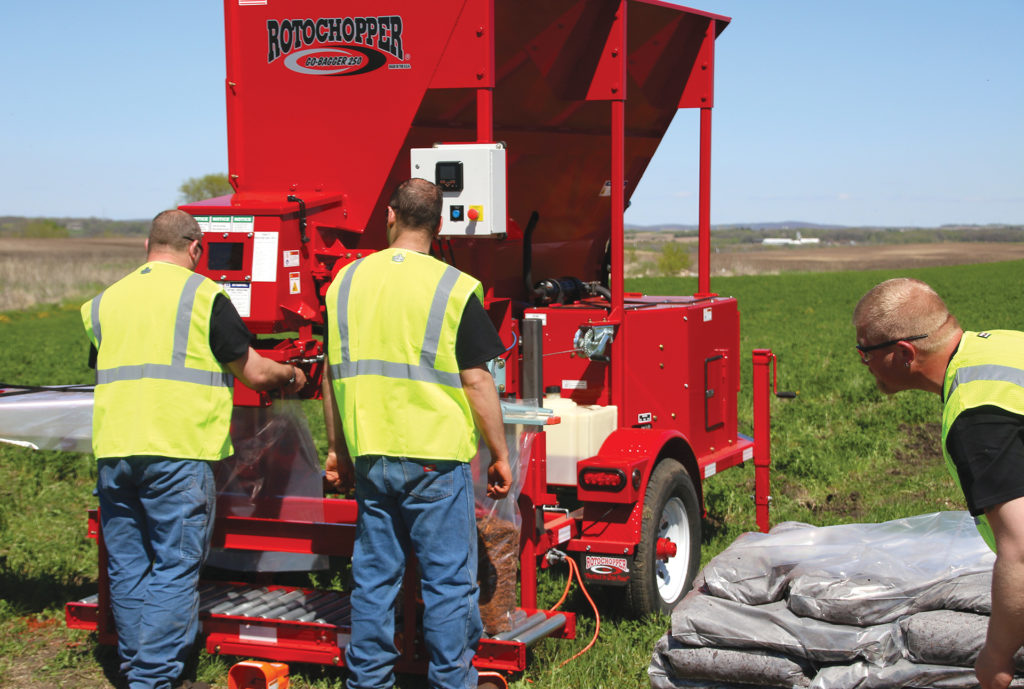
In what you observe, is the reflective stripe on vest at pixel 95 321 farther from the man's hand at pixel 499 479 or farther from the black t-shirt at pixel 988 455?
the black t-shirt at pixel 988 455

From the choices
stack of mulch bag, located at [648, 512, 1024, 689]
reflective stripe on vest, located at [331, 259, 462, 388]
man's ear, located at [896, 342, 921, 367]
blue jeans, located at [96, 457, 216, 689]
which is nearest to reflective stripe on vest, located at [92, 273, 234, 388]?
blue jeans, located at [96, 457, 216, 689]

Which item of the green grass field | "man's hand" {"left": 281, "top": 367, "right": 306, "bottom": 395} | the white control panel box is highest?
the white control panel box

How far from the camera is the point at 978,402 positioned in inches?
111

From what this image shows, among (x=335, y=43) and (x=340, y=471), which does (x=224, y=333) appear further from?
(x=335, y=43)

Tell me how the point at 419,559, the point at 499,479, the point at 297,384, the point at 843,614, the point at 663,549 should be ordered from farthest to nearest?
the point at 663,549
the point at 297,384
the point at 499,479
the point at 419,559
the point at 843,614

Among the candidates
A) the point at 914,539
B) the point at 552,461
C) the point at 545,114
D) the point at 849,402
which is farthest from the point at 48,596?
the point at 849,402

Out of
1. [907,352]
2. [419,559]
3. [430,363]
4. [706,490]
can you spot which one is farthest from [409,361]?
[706,490]

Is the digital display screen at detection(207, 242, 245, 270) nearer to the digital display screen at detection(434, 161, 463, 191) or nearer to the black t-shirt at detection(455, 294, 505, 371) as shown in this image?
the digital display screen at detection(434, 161, 463, 191)

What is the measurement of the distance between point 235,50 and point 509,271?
6.96 ft

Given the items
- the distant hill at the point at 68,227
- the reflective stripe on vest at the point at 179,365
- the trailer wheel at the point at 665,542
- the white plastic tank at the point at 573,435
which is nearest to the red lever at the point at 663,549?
the trailer wheel at the point at 665,542

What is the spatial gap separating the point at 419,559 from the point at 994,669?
86.7 inches

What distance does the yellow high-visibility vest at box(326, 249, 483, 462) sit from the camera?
4180 millimetres

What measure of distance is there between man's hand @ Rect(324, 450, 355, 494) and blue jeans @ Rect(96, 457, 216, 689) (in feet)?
1.81

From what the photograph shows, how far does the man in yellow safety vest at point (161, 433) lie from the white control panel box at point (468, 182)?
3.95 feet
